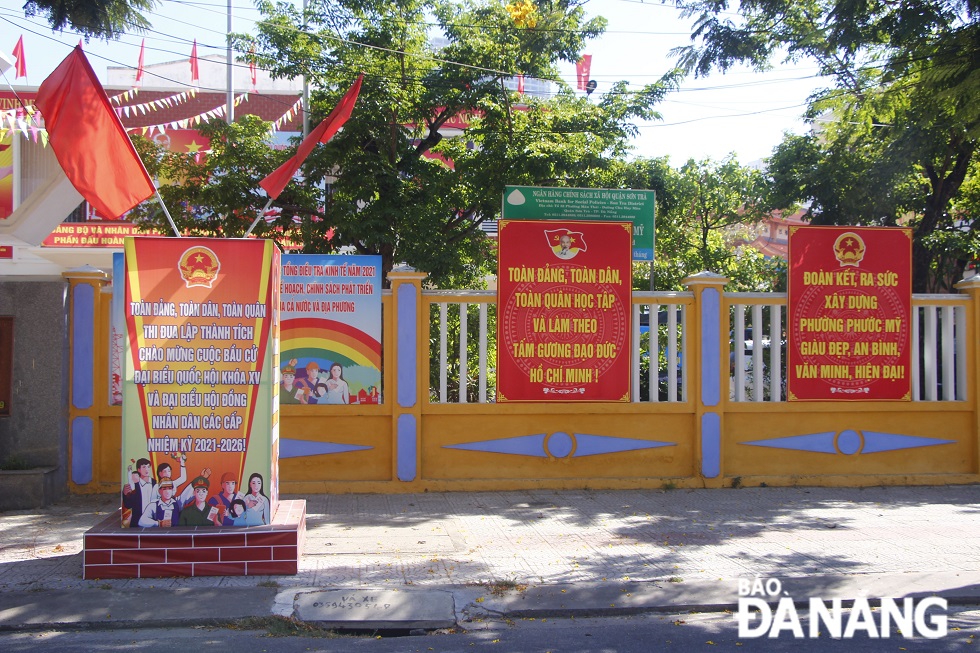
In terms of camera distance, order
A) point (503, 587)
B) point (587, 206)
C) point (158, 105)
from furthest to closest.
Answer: point (158, 105)
point (587, 206)
point (503, 587)

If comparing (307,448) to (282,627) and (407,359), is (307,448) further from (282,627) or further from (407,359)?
(282,627)

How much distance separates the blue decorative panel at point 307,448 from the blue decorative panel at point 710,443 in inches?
162

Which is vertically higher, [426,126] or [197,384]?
[426,126]

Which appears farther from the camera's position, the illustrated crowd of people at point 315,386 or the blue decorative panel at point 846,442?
the blue decorative panel at point 846,442

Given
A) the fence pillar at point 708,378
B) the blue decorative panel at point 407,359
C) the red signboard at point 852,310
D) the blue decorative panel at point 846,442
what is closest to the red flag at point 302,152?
the blue decorative panel at point 407,359

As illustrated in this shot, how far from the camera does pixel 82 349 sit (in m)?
9.40

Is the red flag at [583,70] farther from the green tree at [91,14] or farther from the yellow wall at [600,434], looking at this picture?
the green tree at [91,14]

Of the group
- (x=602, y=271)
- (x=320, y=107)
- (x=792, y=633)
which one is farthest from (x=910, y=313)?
(x=320, y=107)

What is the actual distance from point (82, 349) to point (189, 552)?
13.0 feet

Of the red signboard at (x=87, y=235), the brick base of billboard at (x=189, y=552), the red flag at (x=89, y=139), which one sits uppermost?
the red signboard at (x=87, y=235)

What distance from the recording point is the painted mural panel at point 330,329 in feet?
31.4

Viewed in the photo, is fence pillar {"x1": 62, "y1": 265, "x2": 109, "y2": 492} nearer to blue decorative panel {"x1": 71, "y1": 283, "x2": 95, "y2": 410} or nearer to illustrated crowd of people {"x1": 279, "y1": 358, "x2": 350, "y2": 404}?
blue decorative panel {"x1": 71, "y1": 283, "x2": 95, "y2": 410}

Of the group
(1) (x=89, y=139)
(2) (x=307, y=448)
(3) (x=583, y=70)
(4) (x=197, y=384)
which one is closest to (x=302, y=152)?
(1) (x=89, y=139)

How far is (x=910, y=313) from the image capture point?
1050cm
